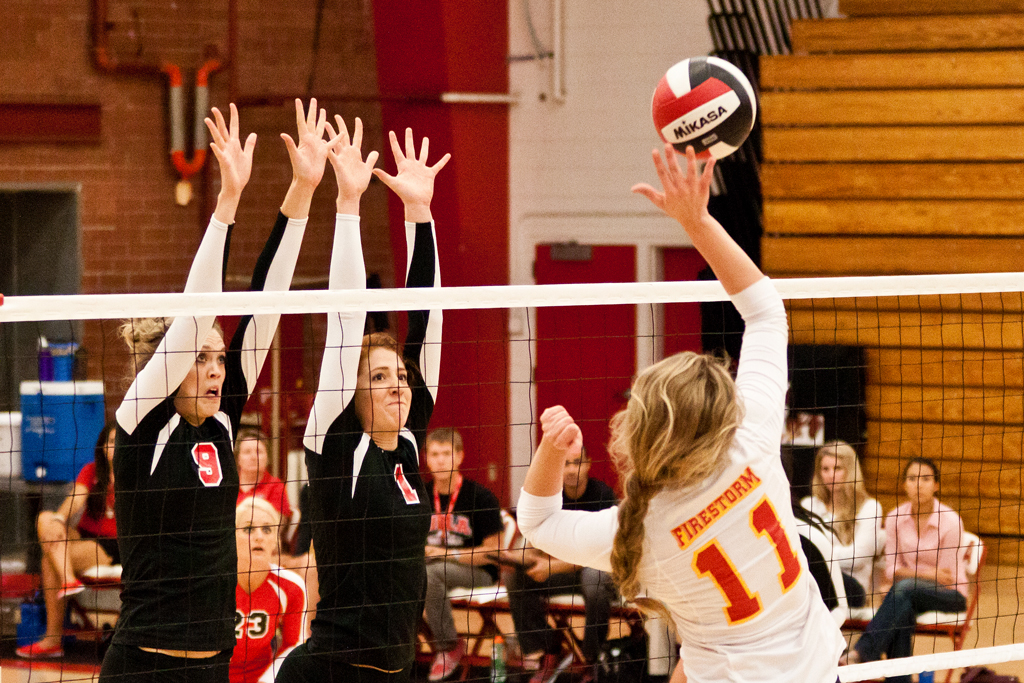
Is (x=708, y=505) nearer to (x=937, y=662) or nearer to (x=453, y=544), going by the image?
(x=937, y=662)

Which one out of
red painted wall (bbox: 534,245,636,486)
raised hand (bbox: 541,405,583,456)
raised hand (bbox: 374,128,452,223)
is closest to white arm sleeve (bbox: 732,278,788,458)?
raised hand (bbox: 541,405,583,456)

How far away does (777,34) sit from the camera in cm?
898

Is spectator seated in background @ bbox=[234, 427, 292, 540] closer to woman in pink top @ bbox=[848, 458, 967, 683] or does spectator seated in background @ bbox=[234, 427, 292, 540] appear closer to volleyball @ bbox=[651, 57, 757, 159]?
→ woman in pink top @ bbox=[848, 458, 967, 683]

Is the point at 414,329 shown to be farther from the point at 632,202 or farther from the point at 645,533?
the point at 632,202

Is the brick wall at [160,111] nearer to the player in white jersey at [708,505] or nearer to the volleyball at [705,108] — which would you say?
the volleyball at [705,108]

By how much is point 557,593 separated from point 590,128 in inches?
196

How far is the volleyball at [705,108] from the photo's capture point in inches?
A: 123

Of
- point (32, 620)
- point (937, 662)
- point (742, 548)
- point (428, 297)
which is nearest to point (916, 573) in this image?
point (937, 662)

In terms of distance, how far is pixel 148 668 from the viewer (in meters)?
2.99

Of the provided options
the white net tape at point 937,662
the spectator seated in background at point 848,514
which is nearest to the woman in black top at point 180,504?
the white net tape at point 937,662

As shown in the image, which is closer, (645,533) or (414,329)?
(645,533)

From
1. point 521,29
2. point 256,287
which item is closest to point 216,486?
point 256,287

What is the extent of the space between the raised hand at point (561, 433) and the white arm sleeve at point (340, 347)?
95 cm

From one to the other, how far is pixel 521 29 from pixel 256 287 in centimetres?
666
